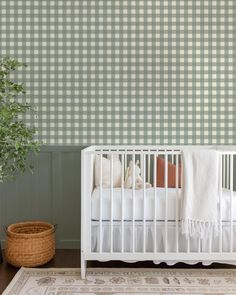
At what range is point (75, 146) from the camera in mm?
3086

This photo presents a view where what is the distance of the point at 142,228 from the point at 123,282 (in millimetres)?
371

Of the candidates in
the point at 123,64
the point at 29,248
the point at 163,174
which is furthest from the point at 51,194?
the point at 123,64

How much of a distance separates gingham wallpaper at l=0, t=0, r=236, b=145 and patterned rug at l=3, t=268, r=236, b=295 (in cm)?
112

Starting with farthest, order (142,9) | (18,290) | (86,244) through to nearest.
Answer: (142,9), (86,244), (18,290)

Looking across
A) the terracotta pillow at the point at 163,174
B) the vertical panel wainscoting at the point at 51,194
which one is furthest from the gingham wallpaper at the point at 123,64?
the terracotta pillow at the point at 163,174

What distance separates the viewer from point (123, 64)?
308 cm

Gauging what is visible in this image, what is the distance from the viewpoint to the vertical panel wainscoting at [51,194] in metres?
3.07

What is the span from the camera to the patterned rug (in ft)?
7.23

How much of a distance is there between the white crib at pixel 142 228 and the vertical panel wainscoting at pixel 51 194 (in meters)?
0.66

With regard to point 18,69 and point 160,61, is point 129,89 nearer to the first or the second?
point 160,61

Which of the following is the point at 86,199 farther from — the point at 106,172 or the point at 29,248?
the point at 29,248

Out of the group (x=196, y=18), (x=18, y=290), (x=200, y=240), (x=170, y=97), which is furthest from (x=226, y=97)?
(x=18, y=290)

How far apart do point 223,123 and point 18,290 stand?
2.08m

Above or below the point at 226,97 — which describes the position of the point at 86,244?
below
